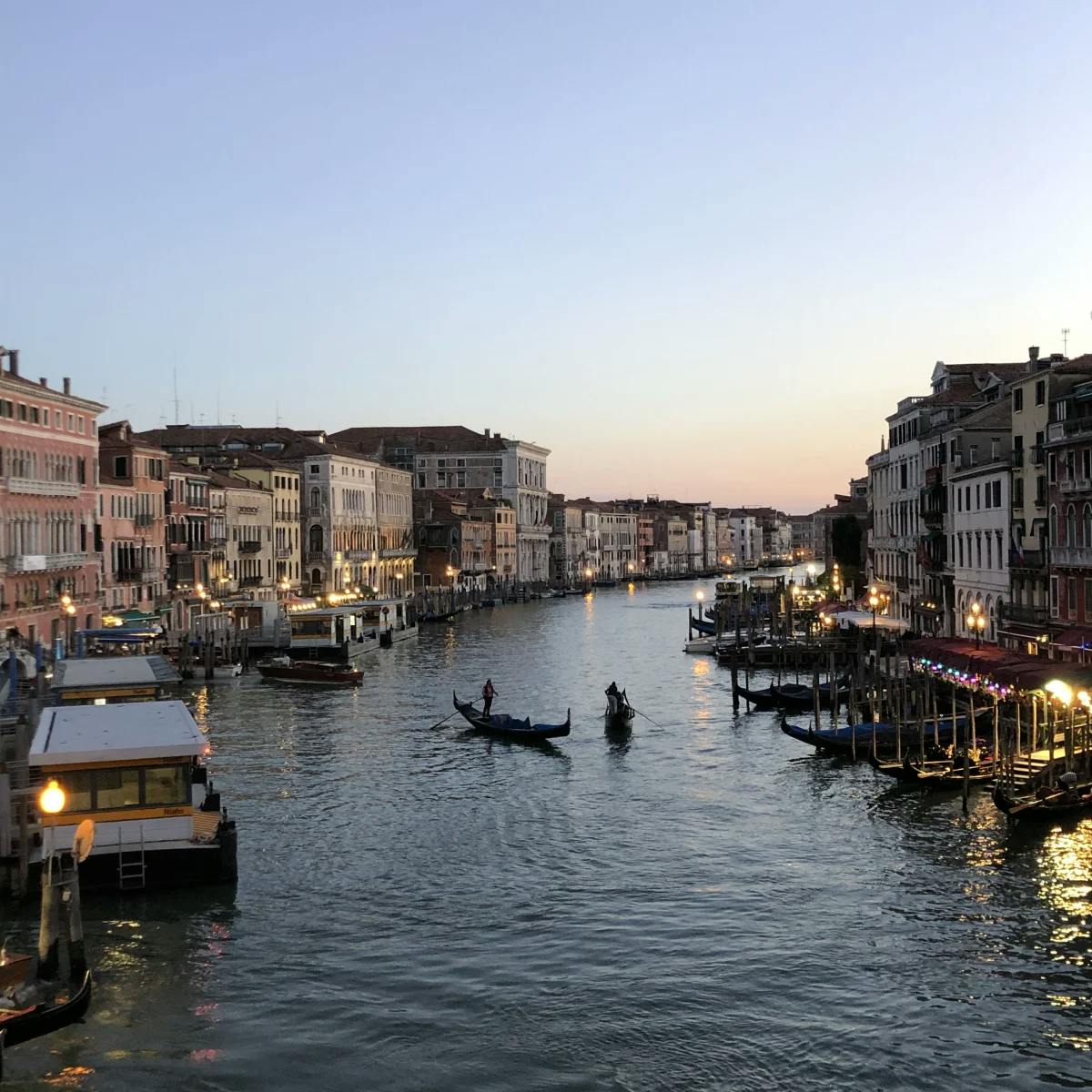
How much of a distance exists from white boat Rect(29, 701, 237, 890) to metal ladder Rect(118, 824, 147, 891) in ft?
0.03

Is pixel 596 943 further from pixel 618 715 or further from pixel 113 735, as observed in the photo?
pixel 618 715

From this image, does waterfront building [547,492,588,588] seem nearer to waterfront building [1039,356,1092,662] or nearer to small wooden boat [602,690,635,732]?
small wooden boat [602,690,635,732]

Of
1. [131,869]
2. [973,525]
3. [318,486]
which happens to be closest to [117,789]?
[131,869]

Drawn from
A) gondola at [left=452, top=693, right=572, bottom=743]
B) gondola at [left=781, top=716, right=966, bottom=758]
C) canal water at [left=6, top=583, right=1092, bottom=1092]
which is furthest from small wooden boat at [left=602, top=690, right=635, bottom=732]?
gondola at [left=781, top=716, right=966, bottom=758]

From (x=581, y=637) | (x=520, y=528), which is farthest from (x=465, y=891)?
(x=520, y=528)

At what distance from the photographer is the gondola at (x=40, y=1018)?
11516 millimetres

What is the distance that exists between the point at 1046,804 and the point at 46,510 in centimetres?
3087

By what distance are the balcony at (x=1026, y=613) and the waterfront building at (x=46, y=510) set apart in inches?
971

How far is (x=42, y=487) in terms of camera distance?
41.1m

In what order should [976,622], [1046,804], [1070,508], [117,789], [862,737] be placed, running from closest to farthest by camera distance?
[117,789], [1046,804], [862,737], [1070,508], [976,622]

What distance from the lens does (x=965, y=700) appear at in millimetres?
29781

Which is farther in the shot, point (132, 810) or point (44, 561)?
point (44, 561)

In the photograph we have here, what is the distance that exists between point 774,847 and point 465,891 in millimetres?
4537

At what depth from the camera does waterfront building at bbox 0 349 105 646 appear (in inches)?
1532
